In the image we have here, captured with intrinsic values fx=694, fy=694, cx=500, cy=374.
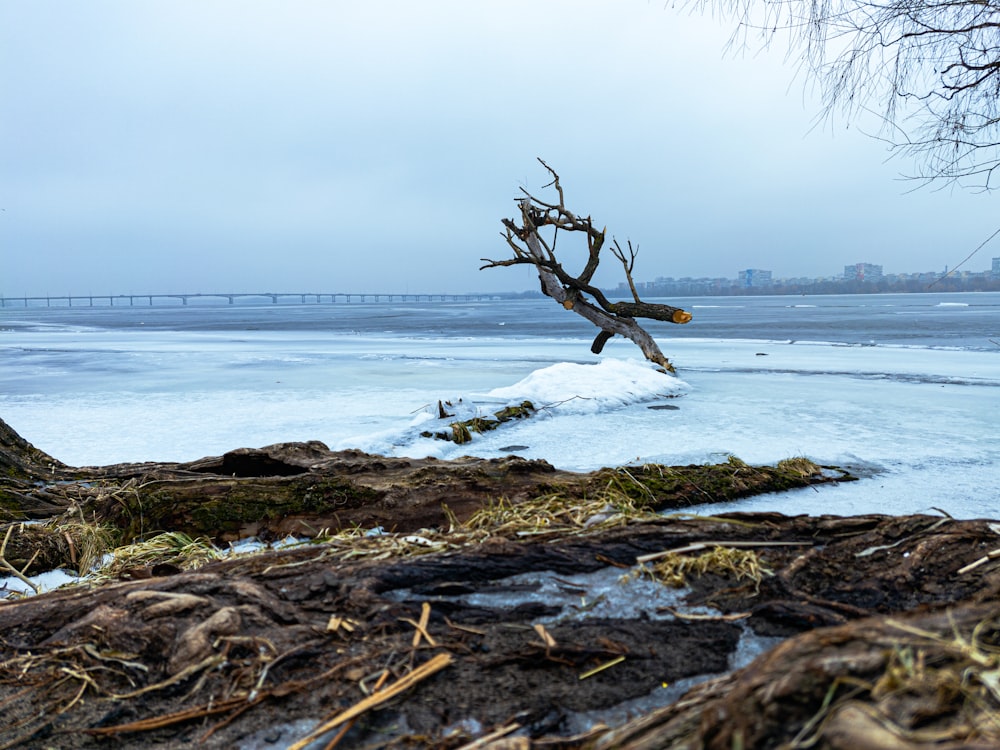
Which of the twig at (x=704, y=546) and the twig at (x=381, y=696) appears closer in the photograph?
the twig at (x=381, y=696)

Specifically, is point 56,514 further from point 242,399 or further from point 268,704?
point 242,399

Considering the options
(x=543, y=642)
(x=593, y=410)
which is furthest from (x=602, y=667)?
(x=593, y=410)

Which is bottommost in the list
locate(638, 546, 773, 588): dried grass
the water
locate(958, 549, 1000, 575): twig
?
the water

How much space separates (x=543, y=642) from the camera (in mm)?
1601

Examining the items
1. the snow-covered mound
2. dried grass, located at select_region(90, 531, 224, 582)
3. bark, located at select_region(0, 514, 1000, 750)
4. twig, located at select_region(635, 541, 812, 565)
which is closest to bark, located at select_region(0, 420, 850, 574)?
dried grass, located at select_region(90, 531, 224, 582)

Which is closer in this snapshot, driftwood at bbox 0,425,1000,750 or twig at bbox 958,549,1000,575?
driftwood at bbox 0,425,1000,750

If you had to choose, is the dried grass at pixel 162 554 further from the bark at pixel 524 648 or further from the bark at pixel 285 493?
the bark at pixel 524 648

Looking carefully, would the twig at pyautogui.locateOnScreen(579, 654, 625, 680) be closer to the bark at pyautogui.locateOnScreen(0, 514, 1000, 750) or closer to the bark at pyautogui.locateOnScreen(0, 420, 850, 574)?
the bark at pyautogui.locateOnScreen(0, 514, 1000, 750)

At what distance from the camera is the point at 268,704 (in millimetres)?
1460

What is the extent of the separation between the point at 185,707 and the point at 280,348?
20179 mm

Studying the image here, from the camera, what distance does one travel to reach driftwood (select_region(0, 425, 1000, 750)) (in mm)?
978

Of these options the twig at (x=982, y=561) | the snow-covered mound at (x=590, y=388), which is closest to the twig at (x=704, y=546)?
the twig at (x=982, y=561)

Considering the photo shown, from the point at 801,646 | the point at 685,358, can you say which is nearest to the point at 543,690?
the point at 801,646

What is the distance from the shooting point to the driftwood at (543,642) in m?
0.98
